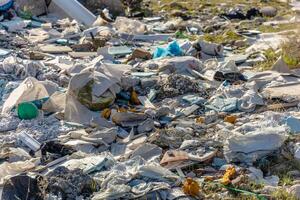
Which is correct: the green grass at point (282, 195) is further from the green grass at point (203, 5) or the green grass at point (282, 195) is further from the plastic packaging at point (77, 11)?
the green grass at point (203, 5)

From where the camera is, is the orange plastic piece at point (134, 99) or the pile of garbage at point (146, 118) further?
the orange plastic piece at point (134, 99)

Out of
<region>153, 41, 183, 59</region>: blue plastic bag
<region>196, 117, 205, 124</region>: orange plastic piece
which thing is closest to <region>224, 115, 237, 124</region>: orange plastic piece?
<region>196, 117, 205, 124</region>: orange plastic piece

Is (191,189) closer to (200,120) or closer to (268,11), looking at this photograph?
(200,120)

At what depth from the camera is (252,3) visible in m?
14.9

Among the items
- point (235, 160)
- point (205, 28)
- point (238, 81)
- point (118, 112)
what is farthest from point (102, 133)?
point (205, 28)

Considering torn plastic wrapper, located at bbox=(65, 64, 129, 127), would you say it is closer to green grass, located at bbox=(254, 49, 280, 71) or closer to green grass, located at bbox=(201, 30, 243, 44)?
green grass, located at bbox=(254, 49, 280, 71)

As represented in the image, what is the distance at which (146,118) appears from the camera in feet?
20.8

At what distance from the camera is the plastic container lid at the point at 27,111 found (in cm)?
642

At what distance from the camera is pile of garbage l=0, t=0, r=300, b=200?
4895mm

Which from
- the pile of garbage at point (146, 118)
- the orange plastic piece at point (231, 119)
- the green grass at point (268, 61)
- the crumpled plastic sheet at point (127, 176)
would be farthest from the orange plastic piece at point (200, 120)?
the green grass at point (268, 61)

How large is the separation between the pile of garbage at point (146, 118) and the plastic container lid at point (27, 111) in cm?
1

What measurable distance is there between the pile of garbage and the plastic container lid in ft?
0.03

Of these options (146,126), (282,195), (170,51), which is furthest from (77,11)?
(282,195)

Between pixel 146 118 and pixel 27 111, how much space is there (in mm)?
1233
